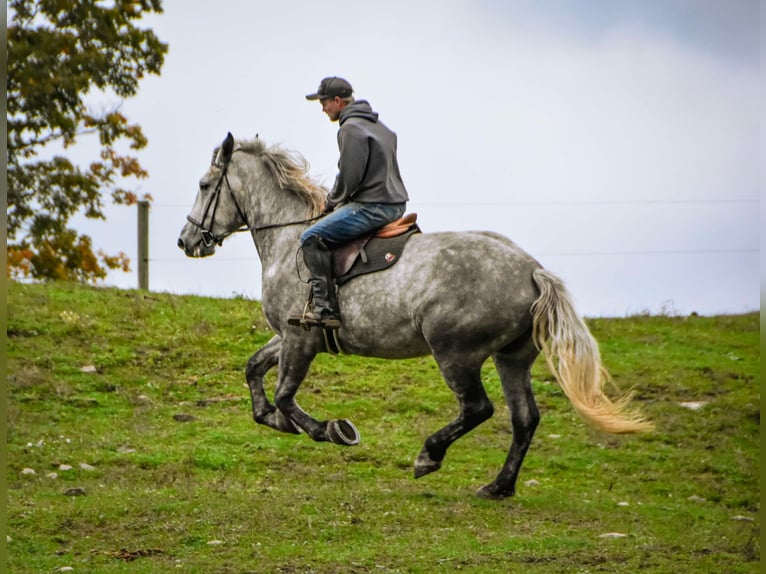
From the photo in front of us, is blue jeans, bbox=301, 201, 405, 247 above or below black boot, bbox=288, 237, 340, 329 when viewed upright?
above

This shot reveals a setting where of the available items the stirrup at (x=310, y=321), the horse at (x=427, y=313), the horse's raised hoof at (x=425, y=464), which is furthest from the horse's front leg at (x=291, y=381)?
the horse's raised hoof at (x=425, y=464)

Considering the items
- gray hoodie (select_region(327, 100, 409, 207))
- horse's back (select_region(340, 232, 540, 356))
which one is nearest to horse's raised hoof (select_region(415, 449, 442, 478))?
horse's back (select_region(340, 232, 540, 356))

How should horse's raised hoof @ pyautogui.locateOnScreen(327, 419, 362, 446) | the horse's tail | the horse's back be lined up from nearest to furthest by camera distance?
horse's raised hoof @ pyautogui.locateOnScreen(327, 419, 362, 446), the horse's tail, the horse's back

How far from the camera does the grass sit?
10484mm

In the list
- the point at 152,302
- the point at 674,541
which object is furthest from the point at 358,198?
the point at 152,302

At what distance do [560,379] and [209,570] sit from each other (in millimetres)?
3055

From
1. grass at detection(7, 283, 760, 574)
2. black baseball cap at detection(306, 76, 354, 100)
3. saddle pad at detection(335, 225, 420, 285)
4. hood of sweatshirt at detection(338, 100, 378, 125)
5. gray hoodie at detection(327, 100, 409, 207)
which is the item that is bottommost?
grass at detection(7, 283, 760, 574)

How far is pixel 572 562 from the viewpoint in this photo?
33.2ft

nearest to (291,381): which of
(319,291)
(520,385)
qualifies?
(319,291)

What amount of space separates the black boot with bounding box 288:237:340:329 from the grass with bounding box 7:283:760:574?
6.11 ft

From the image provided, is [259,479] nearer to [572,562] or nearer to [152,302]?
[572,562]

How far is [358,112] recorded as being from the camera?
9.97m

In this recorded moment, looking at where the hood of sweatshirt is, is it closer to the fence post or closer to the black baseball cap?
the black baseball cap

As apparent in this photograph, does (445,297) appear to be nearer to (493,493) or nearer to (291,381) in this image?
(291,381)
